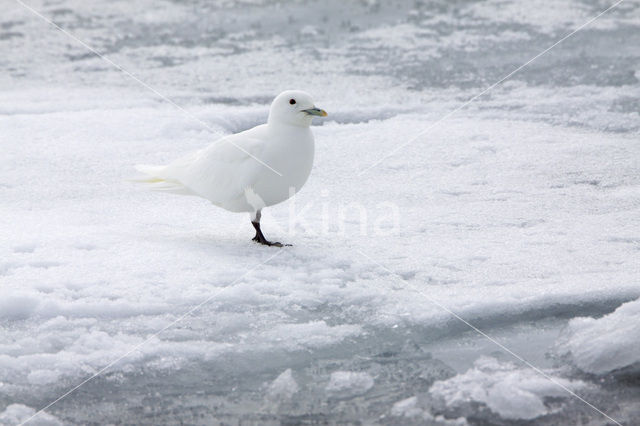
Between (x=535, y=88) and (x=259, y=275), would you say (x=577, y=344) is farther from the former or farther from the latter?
(x=535, y=88)

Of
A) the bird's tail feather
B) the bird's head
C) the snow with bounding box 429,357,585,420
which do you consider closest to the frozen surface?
the snow with bounding box 429,357,585,420

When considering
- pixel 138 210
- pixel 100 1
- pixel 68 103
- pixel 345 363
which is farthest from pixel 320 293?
pixel 100 1

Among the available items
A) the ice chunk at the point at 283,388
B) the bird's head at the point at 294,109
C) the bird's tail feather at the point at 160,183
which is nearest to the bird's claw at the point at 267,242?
the bird's tail feather at the point at 160,183

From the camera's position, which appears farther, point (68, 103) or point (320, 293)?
point (68, 103)

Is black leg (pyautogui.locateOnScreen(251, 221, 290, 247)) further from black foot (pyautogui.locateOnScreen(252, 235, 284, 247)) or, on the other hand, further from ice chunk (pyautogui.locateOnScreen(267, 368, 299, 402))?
ice chunk (pyautogui.locateOnScreen(267, 368, 299, 402))

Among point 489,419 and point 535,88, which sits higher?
point 535,88

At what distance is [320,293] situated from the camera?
3.13m

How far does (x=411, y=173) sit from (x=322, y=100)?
1579 mm

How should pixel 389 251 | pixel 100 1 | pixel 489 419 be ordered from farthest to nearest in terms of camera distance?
pixel 100 1 < pixel 389 251 < pixel 489 419

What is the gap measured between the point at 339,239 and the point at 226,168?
1.91 feet

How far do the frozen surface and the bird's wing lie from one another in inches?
9.1

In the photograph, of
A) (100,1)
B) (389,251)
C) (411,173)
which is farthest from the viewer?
(100,1)

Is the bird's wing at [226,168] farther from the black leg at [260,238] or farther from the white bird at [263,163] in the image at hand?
the black leg at [260,238]

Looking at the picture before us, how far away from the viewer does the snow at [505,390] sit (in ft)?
7.91
